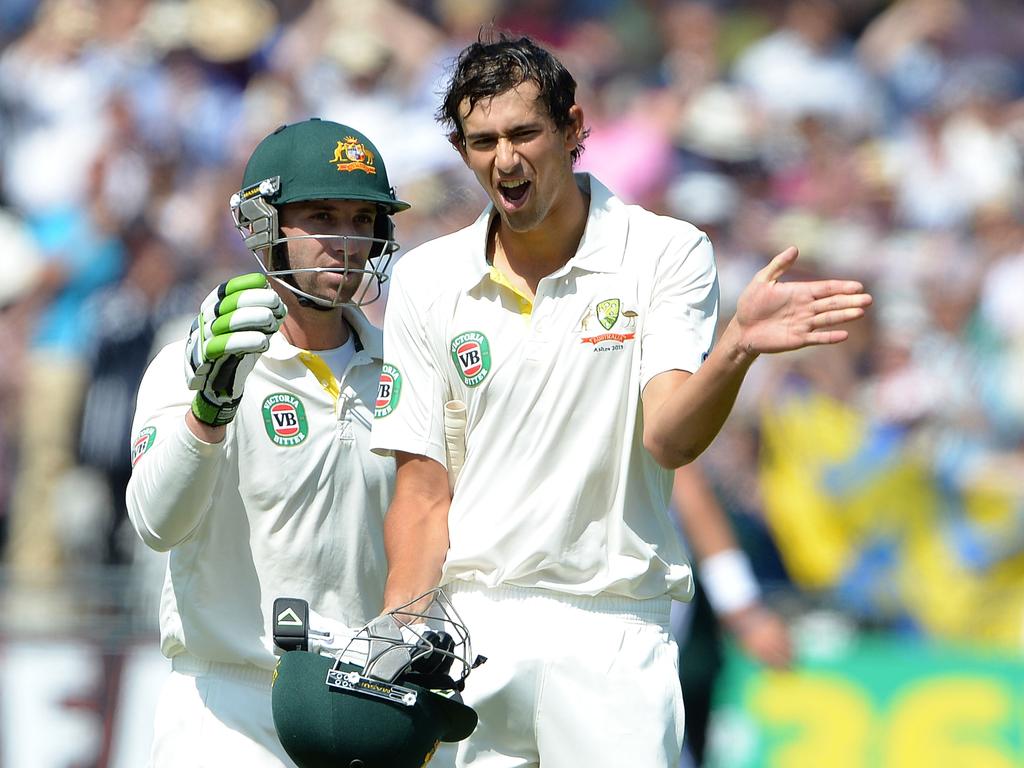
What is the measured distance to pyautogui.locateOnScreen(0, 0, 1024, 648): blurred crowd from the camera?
327 inches

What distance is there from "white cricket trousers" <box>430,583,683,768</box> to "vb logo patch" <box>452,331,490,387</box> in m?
0.50

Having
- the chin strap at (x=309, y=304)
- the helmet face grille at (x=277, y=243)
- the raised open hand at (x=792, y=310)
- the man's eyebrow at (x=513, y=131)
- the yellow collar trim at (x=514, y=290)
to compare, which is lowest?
the raised open hand at (x=792, y=310)

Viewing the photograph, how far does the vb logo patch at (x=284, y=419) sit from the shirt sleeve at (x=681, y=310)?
0.91m

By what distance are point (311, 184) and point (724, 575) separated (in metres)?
3.34

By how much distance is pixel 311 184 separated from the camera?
4023mm

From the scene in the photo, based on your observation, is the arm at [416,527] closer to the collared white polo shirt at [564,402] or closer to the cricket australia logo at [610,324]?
the collared white polo shirt at [564,402]

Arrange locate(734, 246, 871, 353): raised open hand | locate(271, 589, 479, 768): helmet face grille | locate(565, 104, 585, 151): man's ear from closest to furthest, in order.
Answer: locate(734, 246, 871, 353): raised open hand, locate(271, 589, 479, 768): helmet face grille, locate(565, 104, 585, 151): man's ear

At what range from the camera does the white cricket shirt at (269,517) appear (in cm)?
400

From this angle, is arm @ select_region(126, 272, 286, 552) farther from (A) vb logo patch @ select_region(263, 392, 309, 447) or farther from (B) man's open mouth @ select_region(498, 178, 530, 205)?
(B) man's open mouth @ select_region(498, 178, 530, 205)

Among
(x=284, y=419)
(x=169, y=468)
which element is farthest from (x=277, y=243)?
(x=169, y=468)

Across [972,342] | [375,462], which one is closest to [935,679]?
[972,342]

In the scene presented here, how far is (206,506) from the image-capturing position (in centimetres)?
383

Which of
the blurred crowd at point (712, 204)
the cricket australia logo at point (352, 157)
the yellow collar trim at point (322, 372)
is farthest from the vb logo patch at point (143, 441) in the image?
the blurred crowd at point (712, 204)

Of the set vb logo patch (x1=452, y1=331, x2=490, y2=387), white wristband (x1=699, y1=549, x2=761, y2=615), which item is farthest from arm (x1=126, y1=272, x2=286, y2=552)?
white wristband (x1=699, y1=549, x2=761, y2=615)
